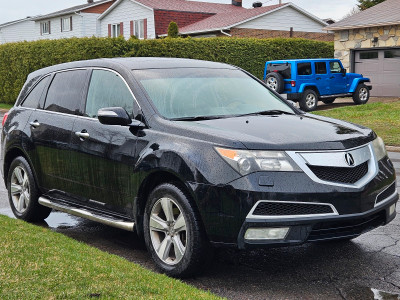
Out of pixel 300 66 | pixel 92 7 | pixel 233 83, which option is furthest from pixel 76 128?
pixel 92 7

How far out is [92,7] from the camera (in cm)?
5672

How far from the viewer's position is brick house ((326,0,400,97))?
2958 cm

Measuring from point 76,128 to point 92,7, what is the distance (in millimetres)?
52508

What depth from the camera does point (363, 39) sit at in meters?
30.6

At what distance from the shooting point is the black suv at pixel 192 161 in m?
4.75

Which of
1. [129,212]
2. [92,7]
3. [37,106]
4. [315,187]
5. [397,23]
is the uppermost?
[92,7]

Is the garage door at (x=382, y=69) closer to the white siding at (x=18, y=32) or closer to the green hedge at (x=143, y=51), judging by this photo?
the green hedge at (x=143, y=51)

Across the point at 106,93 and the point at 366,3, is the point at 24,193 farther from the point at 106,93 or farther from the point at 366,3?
the point at 366,3

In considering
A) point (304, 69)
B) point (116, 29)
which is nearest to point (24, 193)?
point (304, 69)

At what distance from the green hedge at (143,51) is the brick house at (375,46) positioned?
3.19 m

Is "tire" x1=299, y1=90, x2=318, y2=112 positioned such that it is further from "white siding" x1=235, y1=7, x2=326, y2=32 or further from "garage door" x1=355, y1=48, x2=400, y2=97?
"white siding" x1=235, y1=7, x2=326, y2=32

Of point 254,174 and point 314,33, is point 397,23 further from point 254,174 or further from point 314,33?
point 254,174

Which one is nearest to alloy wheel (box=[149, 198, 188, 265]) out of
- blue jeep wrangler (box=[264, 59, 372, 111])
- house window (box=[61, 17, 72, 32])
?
blue jeep wrangler (box=[264, 59, 372, 111])

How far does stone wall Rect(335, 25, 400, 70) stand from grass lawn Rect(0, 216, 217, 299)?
26.2 m
